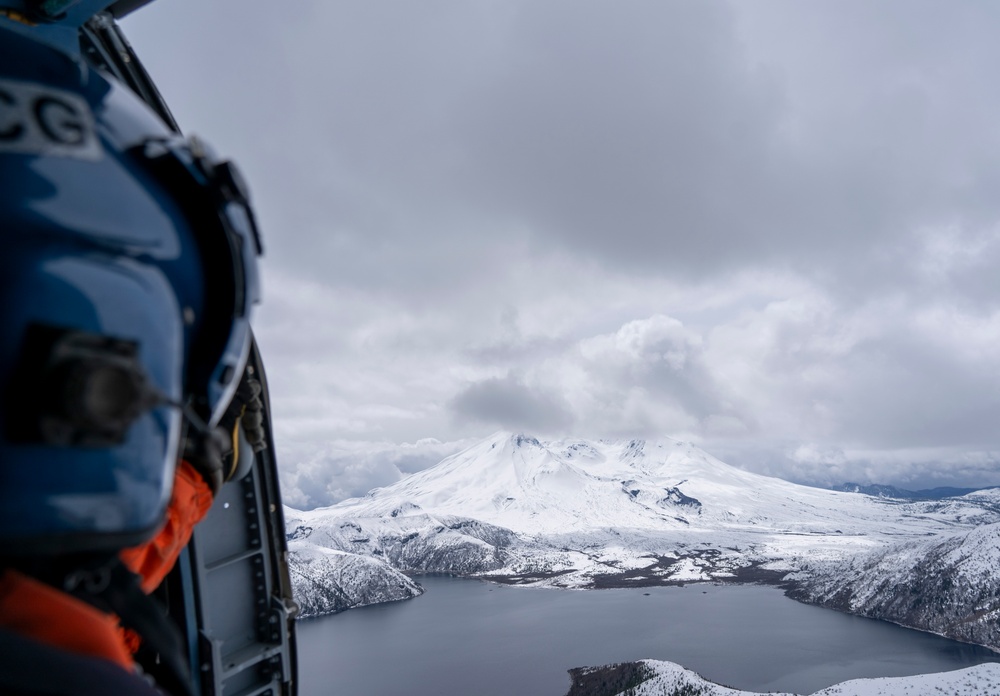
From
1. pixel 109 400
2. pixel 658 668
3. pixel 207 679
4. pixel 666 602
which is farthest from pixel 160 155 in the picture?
pixel 666 602

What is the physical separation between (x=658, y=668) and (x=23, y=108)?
6325 centimetres

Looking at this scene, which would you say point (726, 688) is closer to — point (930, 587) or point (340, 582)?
point (930, 587)

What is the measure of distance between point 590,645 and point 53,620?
86835 mm

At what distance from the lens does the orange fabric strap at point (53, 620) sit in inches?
48.9

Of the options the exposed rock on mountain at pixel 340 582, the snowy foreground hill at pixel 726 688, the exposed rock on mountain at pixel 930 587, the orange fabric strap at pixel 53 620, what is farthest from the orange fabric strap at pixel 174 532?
the exposed rock on mountain at pixel 340 582

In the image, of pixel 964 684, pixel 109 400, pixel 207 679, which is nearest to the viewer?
pixel 109 400

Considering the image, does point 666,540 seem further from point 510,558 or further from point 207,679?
point 207,679

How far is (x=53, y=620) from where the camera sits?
50.2 inches

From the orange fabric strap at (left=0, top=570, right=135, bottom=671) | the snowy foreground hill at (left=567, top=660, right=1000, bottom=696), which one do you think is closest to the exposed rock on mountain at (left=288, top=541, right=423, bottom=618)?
the snowy foreground hill at (left=567, top=660, right=1000, bottom=696)

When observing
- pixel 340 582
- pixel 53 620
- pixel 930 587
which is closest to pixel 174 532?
pixel 53 620

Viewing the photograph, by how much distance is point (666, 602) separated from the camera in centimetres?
10912

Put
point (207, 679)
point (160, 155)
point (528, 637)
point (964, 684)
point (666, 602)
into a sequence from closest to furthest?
point (160, 155)
point (207, 679)
point (964, 684)
point (528, 637)
point (666, 602)

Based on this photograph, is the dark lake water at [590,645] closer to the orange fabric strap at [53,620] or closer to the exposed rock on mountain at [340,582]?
the exposed rock on mountain at [340,582]

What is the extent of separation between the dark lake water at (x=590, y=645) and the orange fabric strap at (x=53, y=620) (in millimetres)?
65387
